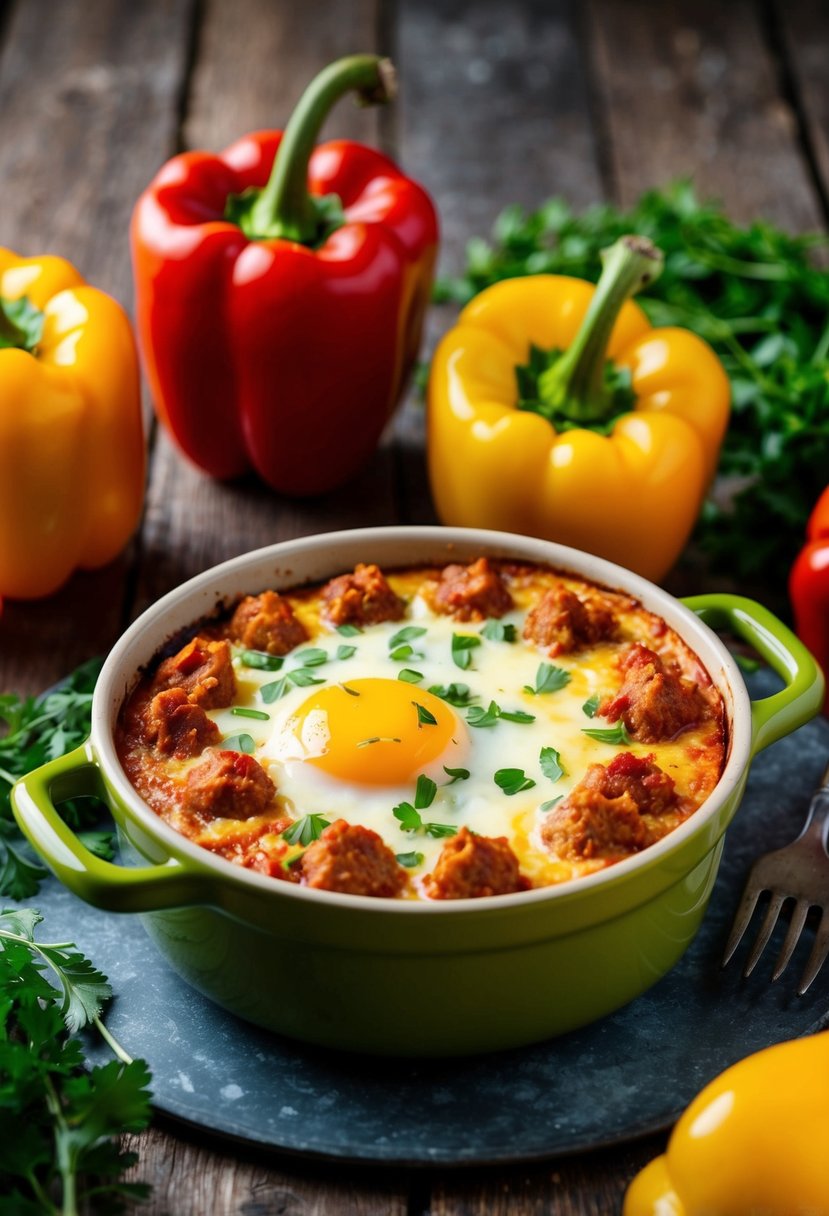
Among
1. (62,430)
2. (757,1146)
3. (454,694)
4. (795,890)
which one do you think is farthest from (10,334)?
(757,1146)

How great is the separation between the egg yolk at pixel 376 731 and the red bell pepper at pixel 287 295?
4.56 ft

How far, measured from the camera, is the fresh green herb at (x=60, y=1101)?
7.50 feet

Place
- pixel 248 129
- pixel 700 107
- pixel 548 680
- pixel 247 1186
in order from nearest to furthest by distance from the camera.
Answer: pixel 247 1186 → pixel 548 680 → pixel 248 129 → pixel 700 107

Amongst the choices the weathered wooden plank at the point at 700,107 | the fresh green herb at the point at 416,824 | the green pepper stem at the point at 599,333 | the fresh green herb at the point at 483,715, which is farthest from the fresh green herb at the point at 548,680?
the weathered wooden plank at the point at 700,107

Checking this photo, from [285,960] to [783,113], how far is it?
4783mm

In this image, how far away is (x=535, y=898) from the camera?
2318 millimetres

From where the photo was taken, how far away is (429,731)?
109 inches

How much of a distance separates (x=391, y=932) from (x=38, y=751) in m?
1.16

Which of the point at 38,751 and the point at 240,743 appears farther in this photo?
the point at 38,751

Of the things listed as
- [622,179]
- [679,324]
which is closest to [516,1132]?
[679,324]

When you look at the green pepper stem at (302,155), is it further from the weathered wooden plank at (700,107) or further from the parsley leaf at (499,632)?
the weathered wooden plank at (700,107)

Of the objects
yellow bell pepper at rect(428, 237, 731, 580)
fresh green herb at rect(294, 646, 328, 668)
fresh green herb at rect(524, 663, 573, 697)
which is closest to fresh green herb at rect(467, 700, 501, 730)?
fresh green herb at rect(524, 663, 573, 697)

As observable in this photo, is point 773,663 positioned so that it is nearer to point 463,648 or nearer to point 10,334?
point 463,648

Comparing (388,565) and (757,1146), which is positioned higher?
(757,1146)
